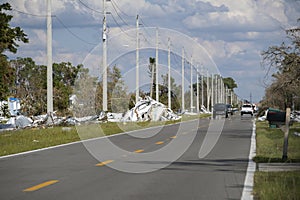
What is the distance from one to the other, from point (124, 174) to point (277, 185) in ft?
13.9

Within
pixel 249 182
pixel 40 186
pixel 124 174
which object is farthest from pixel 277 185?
pixel 40 186

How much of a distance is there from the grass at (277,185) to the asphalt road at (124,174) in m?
0.41

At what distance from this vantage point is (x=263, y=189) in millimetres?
11398

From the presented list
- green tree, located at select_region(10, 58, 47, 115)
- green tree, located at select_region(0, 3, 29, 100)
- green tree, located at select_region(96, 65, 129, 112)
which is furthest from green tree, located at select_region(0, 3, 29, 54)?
green tree, located at select_region(96, 65, 129, 112)

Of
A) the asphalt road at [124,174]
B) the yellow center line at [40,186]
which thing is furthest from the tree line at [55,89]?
the yellow center line at [40,186]

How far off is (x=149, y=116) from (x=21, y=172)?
45.7 m

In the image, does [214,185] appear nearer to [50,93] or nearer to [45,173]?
[45,173]

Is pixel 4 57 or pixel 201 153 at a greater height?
pixel 4 57

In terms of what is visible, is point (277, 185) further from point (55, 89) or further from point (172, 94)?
point (172, 94)

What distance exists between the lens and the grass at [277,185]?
34.6 feet

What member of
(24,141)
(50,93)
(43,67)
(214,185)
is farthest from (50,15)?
(43,67)

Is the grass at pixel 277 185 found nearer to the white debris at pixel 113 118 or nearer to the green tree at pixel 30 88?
the white debris at pixel 113 118

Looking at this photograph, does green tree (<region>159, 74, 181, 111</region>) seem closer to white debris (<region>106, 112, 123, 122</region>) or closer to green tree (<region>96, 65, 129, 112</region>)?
green tree (<region>96, 65, 129, 112</region>)

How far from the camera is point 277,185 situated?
460 inches
